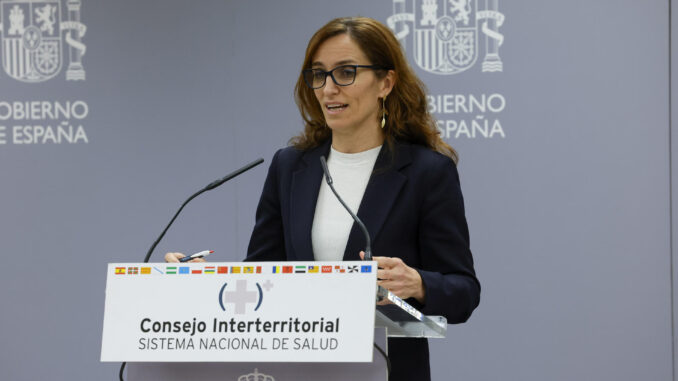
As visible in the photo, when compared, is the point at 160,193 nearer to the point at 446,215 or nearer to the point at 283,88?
the point at 283,88

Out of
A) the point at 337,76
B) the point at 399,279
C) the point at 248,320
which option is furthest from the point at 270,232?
the point at 248,320

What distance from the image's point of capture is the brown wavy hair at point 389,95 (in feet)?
5.93

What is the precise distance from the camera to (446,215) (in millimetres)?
1756

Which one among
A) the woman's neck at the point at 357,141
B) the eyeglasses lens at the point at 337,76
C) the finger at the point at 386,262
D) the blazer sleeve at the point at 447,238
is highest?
the eyeglasses lens at the point at 337,76

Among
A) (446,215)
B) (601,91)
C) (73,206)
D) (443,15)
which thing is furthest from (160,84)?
(446,215)

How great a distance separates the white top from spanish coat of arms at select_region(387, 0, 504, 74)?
70.0 inches

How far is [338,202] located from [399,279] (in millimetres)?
415

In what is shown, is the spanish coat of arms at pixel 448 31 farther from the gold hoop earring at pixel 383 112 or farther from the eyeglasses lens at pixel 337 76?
the eyeglasses lens at pixel 337 76

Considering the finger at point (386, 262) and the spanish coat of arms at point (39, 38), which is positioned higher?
the spanish coat of arms at point (39, 38)

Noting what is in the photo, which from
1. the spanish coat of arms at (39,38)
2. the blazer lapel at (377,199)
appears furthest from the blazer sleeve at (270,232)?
the spanish coat of arms at (39,38)

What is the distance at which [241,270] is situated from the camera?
1.32 metres

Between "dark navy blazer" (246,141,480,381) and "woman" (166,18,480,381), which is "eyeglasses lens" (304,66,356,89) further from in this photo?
"dark navy blazer" (246,141,480,381)

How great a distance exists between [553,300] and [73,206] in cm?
223

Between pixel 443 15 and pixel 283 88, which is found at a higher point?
pixel 443 15
